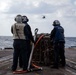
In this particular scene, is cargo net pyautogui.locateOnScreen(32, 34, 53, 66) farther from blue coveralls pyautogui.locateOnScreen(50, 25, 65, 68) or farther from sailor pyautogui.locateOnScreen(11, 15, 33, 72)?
sailor pyautogui.locateOnScreen(11, 15, 33, 72)

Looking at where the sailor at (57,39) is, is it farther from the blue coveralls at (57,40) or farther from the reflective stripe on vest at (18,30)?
the reflective stripe on vest at (18,30)

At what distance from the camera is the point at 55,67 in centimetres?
1561

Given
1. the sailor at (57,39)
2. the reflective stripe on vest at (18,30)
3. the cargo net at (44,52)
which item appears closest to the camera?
the reflective stripe on vest at (18,30)

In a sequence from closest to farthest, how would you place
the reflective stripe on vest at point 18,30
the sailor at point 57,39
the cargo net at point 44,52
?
the reflective stripe on vest at point 18,30 < the sailor at point 57,39 < the cargo net at point 44,52

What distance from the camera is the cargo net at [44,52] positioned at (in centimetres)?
1628

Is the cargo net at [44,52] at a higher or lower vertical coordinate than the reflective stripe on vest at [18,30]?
lower

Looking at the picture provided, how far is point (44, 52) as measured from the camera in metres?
16.4

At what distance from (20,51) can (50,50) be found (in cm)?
248

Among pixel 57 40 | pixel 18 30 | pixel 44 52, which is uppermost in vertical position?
pixel 18 30

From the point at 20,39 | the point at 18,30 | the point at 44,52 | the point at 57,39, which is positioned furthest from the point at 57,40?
the point at 18,30

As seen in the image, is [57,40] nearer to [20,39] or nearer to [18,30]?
[20,39]

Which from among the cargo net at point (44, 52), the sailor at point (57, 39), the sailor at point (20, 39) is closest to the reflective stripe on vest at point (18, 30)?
the sailor at point (20, 39)

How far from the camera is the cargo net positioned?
1628 cm

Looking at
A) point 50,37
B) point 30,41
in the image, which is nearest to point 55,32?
point 50,37
